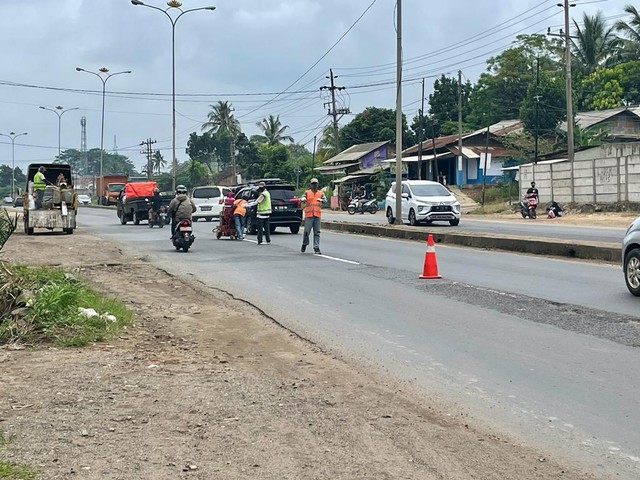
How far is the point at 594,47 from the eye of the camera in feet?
237

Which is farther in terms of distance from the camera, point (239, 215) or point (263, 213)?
point (239, 215)

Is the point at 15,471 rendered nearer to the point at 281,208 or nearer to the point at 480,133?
the point at 281,208

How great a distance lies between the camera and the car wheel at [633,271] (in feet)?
39.5

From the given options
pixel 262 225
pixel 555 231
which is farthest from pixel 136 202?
pixel 555 231

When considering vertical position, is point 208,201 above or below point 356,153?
below

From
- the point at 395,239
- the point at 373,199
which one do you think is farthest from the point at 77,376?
the point at 373,199

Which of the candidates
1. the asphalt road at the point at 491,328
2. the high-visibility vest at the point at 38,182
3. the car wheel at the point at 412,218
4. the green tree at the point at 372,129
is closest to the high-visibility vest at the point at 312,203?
the asphalt road at the point at 491,328

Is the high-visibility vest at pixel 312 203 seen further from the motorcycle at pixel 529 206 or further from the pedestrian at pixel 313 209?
the motorcycle at pixel 529 206

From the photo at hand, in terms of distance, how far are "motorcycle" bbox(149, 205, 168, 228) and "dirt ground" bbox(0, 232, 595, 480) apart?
25.9 m

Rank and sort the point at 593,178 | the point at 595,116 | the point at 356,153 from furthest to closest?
the point at 356,153
the point at 595,116
the point at 593,178

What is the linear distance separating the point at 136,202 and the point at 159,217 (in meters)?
2.88

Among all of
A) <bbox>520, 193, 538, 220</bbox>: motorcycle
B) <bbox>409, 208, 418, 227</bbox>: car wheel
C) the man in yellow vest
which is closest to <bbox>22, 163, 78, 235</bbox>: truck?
the man in yellow vest

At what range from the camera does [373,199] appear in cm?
5669

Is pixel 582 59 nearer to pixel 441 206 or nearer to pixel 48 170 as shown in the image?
pixel 441 206
